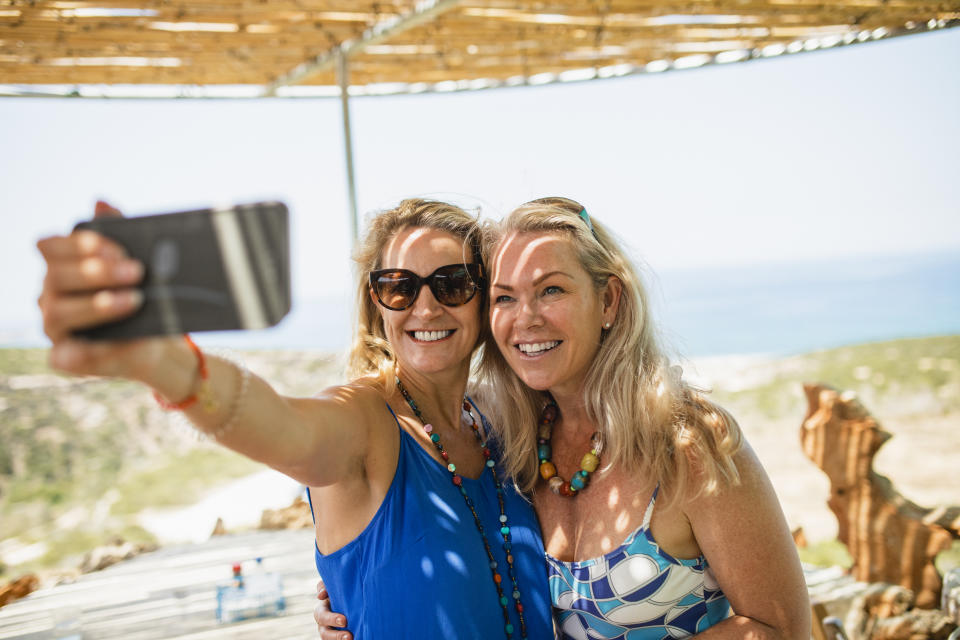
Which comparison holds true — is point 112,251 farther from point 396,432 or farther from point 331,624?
point 331,624

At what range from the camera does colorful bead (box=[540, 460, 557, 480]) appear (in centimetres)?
227

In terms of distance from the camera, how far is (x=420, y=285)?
7.33ft

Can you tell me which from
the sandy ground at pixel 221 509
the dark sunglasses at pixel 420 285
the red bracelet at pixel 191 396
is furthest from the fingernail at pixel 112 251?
the sandy ground at pixel 221 509

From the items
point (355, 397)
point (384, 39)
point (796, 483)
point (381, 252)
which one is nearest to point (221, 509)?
point (796, 483)

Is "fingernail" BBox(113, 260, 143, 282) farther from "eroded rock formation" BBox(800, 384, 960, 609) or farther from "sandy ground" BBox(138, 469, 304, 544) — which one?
"sandy ground" BBox(138, 469, 304, 544)

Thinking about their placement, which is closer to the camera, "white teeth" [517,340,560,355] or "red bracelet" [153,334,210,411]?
"red bracelet" [153,334,210,411]

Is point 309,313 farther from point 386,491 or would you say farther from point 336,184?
point 386,491

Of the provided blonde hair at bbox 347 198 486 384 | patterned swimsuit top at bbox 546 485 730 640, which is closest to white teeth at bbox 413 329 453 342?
blonde hair at bbox 347 198 486 384

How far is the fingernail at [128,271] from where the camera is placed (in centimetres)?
83

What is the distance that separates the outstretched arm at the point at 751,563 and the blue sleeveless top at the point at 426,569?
0.47 m

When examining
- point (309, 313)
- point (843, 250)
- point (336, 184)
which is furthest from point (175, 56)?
point (843, 250)

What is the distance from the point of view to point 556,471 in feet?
7.54

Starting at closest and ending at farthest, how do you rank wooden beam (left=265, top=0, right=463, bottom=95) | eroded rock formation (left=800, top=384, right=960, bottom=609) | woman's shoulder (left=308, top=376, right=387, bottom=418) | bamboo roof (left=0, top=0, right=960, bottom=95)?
woman's shoulder (left=308, top=376, right=387, bottom=418) → wooden beam (left=265, top=0, right=463, bottom=95) → bamboo roof (left=0, top=0, right=960, bottom=95) → eroded rock formation (left=800, top=384, right=960, bottom=609)

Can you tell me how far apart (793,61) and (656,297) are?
201 feet
